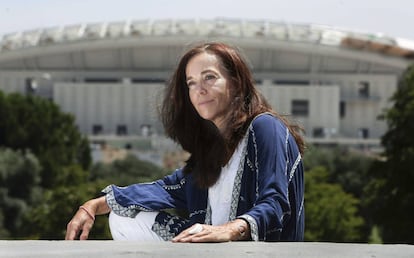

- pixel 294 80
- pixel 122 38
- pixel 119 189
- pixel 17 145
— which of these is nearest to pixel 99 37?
pixel 122 38

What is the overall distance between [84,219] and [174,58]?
83.3m

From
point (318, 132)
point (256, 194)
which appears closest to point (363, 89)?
point (318, 132)

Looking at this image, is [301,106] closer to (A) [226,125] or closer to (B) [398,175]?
(B) [398,175]

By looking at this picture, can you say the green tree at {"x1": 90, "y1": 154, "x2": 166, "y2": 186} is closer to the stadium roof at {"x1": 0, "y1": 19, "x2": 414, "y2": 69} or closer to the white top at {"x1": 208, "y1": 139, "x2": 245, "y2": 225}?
the stadium roof at {"x1": 0, "y1": 19, "x2": 414, "y2": 69}

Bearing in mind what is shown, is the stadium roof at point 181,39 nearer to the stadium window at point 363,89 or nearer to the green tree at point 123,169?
the stadium window at point 363,89

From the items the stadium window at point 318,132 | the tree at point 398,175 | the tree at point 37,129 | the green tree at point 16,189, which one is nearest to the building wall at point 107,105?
the stadium window at point 318,132

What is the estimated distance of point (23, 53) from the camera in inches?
3445

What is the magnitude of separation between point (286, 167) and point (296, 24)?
90.0m

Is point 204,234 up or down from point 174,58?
up

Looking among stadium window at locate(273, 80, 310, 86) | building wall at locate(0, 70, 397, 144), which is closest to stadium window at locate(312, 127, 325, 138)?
building wall at locate(0, 70, 397, 144)

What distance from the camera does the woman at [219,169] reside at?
2.81 meters

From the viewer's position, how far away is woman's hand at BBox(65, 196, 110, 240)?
3.04 metres

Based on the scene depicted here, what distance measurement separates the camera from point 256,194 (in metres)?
2.86

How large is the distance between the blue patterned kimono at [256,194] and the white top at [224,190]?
0.06ft
